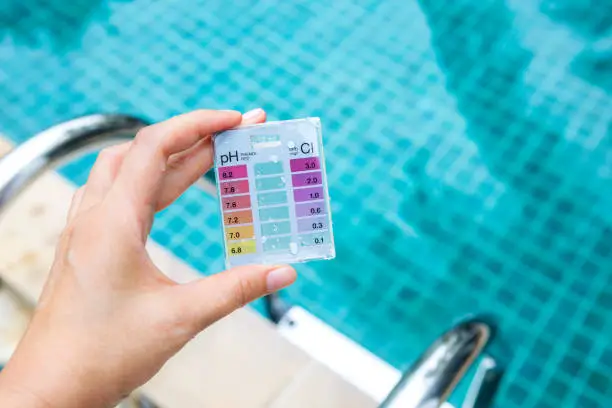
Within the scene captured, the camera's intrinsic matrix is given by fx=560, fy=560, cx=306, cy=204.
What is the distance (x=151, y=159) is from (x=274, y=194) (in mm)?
158

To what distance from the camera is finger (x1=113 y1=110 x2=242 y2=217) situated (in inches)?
22.2

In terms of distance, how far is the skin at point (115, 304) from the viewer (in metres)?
0.50

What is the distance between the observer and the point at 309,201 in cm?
67

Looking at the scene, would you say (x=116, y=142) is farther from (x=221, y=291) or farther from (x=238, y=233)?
(x=221, y=291)

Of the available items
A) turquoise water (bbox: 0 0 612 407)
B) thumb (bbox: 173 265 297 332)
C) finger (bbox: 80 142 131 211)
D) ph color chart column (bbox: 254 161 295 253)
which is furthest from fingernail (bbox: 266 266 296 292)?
turquoise water (bbox: 0 0 612 407)

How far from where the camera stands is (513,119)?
170 centimetres

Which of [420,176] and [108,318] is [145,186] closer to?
[108,318]

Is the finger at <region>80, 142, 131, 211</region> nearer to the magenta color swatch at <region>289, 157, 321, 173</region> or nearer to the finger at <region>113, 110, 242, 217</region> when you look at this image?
the finger at <region>113, 110, 242, 217</region>

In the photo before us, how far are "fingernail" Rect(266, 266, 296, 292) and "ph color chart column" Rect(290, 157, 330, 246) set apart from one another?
102 mm

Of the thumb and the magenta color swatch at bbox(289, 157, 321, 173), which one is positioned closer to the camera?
the thumb

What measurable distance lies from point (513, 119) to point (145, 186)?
1.40 meters

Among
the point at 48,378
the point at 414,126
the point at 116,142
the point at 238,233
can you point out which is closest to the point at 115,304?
the point at 48,378

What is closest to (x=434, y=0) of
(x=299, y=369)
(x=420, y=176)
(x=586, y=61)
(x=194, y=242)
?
(x=586, y=61)

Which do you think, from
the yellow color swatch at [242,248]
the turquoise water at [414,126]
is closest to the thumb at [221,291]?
the yellow color swatch at [242,248]
